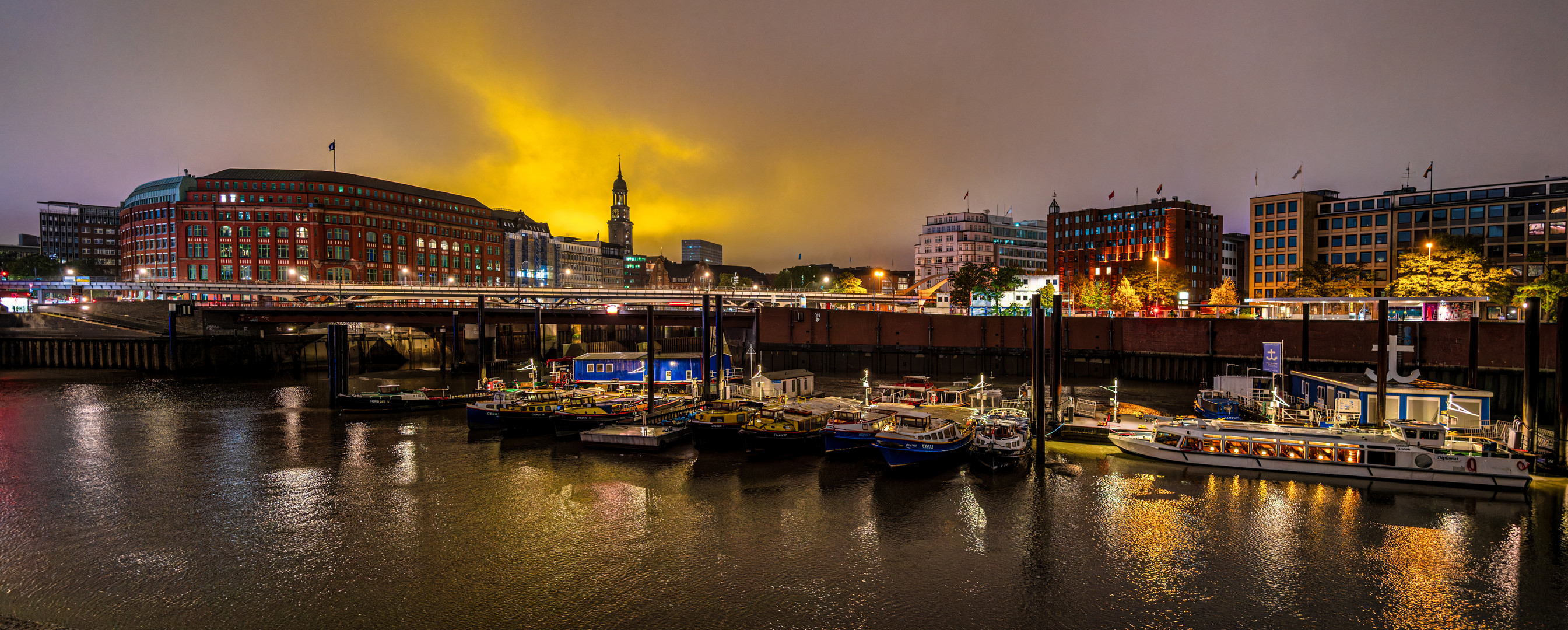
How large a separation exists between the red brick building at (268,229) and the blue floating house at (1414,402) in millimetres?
134358

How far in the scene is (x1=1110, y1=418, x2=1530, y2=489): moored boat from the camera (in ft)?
96.1

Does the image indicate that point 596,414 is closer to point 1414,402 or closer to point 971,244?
point 1414,402

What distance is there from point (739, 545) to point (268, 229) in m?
155

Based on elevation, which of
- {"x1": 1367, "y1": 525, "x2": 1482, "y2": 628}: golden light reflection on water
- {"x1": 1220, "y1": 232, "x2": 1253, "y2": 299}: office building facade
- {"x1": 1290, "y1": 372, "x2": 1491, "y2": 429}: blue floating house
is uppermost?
{"x1": 1220, "y1": 232, "x2": 1253, "y2": 299}: office building facade

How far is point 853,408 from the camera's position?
128 feet

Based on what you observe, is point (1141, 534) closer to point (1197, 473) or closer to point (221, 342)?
point (1197, 473)

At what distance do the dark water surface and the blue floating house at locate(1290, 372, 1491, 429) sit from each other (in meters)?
5.22

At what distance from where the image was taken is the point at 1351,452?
30578 mm

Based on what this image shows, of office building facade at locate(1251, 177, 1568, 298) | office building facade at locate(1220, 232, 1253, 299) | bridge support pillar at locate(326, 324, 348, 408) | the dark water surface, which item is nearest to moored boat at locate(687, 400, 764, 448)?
the dark water surface

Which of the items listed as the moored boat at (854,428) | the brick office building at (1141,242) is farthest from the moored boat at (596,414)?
the brick office building at (1141,242)

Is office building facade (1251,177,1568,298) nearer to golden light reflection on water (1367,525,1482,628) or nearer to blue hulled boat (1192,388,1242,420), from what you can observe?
blue hulled boat (1192,388,1242,420)

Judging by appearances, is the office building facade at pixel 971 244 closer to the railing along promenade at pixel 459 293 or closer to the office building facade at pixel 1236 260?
the office building facade at pixel 1236 260

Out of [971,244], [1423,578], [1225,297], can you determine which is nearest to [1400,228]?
[1225,297]

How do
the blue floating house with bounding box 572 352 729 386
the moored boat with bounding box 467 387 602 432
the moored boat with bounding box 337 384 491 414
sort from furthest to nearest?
the blue floating house with bounding box 572 352 729 386, the moored boat with bounding box 337 384 491 414, the moored boat with bounding box 467 387 602 432
